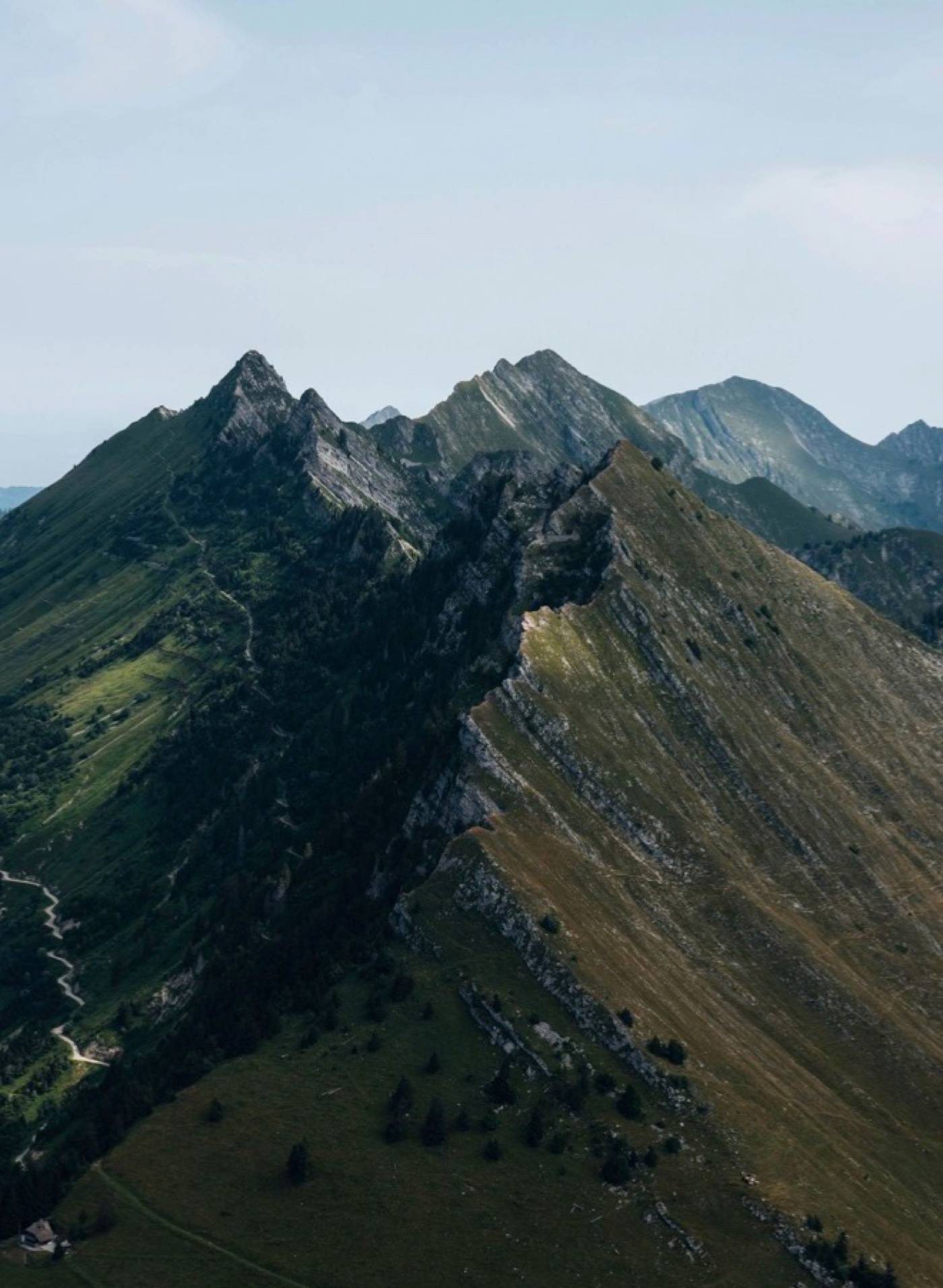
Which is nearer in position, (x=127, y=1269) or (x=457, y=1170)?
(x=127, y=1269)

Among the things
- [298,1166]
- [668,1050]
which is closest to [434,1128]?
[298,1166]

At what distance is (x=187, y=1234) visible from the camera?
147375mm

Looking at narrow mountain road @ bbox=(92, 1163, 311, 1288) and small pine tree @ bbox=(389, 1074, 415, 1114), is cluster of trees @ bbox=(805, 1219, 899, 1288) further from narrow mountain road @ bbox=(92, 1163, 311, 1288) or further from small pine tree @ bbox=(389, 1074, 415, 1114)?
narrow mountain road @ bbox=(92, 1163, 311, 1288)

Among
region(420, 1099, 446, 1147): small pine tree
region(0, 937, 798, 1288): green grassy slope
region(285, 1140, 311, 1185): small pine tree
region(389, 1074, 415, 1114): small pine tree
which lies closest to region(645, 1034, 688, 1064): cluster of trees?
region(0, 937, 798, 1288): green grassy slope

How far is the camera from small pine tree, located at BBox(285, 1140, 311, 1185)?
156250mm

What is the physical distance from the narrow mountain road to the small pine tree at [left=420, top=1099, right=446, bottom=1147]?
26598 mm

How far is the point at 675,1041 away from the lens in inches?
7269

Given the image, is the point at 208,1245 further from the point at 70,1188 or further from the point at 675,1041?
the point at 675,1041

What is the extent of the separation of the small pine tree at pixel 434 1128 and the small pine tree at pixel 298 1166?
1563 cm

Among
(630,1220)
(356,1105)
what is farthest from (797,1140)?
(356,1105)

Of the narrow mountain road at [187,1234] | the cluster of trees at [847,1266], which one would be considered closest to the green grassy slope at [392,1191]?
the narrow mountain road at [187,1234]

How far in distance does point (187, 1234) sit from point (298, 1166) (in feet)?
49.6

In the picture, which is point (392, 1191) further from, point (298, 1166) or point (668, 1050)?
point (668, 1050)

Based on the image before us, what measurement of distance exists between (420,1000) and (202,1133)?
37926 mm
